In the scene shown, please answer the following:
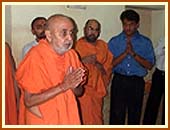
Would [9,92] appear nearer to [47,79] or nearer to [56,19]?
[47,79]

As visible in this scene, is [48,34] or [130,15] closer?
[48,34]

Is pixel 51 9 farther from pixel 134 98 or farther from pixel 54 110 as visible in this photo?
pixel 134 98

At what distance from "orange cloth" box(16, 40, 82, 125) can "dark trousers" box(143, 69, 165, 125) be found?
0.32 meters

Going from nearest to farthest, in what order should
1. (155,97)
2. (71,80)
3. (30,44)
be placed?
(71,80)
(30,44)
(155,97)

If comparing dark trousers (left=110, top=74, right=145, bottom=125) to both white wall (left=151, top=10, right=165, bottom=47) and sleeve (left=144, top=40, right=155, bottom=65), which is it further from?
white wall (left=151, top=10, right=165, bottom=47)

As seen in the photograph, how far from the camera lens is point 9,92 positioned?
1.33 metres

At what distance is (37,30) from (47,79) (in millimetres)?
218

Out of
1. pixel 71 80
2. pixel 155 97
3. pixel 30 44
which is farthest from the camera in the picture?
pixel 155 97

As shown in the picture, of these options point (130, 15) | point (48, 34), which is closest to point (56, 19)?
point (48, 34)

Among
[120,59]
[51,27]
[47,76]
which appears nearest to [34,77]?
[47,76]

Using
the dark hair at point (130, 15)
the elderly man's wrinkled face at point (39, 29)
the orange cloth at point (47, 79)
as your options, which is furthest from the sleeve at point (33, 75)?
the dark hair at point (130, 15)

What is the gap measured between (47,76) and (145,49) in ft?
1.45

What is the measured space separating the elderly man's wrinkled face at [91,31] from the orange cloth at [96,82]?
0.02 metres

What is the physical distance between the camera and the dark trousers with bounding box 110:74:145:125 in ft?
4.70
